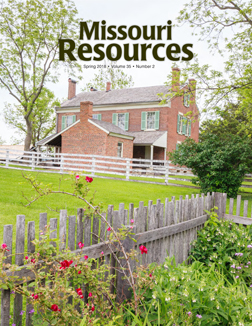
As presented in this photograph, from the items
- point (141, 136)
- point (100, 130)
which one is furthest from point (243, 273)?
point (141, 136)

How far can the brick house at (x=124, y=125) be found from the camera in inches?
922

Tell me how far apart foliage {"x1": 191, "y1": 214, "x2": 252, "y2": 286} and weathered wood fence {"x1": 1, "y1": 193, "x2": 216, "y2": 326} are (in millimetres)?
196

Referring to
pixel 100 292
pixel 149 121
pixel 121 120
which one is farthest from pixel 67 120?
pixel 100 292

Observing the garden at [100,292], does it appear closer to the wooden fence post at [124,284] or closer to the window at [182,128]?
the wooden fence post at [124,284]

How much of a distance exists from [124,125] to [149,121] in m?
2.65

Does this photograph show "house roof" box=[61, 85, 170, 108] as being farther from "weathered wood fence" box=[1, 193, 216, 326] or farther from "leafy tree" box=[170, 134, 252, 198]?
→ "weathered wood fence" box=[1, 193, 216, 326]

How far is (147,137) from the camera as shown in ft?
86.9

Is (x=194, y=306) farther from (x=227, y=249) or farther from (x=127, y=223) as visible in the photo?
(x=227, y=249)

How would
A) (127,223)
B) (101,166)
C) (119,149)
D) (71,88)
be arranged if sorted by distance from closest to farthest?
(127,223)
(101,166)
(119,149)
(71,88)

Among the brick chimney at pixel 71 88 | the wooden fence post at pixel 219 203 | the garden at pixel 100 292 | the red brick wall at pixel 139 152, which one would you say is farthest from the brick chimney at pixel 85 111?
the garden at pixel 100 292

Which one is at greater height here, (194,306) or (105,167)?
(105,167)

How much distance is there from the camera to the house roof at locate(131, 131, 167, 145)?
25.6 metres

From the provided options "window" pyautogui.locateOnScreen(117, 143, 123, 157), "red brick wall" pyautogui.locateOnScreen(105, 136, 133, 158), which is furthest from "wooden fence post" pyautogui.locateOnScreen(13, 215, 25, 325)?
"window" pyautogui.locateOnScreen(117, 143, 123, 157)

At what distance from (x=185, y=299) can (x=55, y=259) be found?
1290 mm
